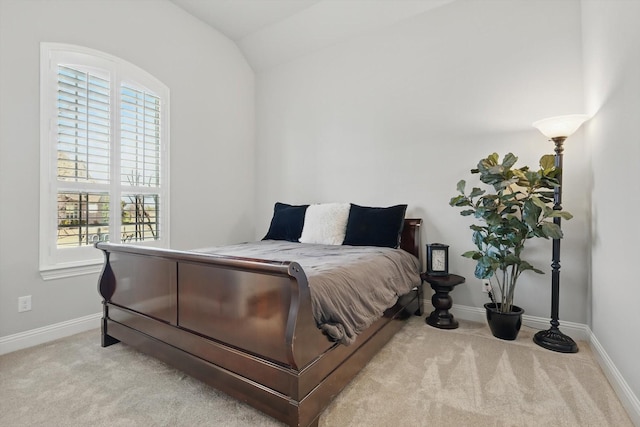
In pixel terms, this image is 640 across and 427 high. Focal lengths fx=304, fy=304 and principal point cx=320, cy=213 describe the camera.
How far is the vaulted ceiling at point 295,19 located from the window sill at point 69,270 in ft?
9.27

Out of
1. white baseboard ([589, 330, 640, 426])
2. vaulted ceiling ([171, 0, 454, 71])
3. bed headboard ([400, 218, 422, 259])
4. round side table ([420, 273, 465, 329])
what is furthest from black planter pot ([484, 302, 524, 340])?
vaulted ceiling ([171, 0, 454, 71])

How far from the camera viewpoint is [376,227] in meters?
2.90

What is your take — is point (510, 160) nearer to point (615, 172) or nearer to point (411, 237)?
point (615, 172)

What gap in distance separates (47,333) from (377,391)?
8.34 feet

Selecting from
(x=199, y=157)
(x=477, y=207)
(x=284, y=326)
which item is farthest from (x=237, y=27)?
(x=284, y=326)

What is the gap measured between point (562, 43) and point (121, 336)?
406 cm

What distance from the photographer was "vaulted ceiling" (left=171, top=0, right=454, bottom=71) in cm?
316

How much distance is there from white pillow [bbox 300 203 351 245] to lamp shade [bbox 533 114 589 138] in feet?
5.78

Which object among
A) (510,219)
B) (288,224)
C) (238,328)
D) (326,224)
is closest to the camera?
(238,328)

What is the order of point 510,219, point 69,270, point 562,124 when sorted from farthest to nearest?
1. point 69,270
2. point 510,219
3. point 562,124

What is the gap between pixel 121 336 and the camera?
83.9 inches

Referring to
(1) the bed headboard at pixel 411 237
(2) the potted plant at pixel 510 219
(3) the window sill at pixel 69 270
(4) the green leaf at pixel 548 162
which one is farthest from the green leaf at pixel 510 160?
(3) the window sill at pixel 69 270

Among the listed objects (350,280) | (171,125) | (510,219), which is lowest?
(350,280)

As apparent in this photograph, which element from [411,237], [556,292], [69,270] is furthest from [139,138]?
[556,292]
